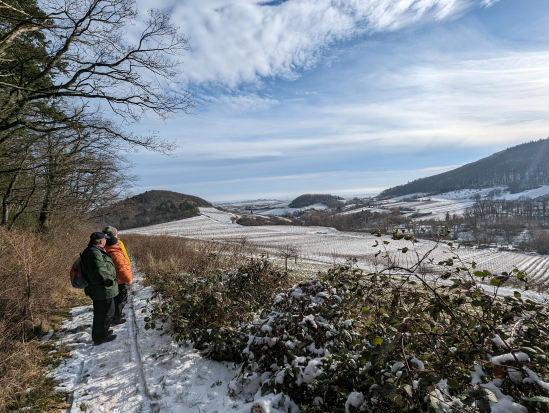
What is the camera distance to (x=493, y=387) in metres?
1.69

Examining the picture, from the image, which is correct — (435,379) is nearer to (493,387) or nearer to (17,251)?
(493,387)

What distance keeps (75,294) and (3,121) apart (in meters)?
5.44

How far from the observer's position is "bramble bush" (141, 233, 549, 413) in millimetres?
1814

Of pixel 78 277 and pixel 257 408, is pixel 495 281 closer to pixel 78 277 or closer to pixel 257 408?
pixel 257 408

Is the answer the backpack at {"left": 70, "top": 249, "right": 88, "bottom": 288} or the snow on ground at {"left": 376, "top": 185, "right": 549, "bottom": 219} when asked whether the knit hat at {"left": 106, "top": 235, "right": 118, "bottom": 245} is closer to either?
the backpack at {"left": 70, "top": 249, "right": 88, "bottom": 288}

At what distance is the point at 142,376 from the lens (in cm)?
376

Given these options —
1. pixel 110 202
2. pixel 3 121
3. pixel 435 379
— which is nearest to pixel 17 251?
pixel 3 121

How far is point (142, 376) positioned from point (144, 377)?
5cm

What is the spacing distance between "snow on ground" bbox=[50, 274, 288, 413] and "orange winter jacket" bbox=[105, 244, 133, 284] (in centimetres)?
109

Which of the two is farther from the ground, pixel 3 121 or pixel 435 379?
pixel 3 121

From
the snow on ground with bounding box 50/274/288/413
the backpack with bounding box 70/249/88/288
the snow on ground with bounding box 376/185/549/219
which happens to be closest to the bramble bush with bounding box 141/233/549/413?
the snow on ground with bounding box 50/274/288/413

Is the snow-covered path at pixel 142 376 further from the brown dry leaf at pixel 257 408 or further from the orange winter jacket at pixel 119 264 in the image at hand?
the orange winter jacket at pixel 119 264

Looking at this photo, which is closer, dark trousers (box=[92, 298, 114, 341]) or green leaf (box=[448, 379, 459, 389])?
green leaf (box=[448, 379, 459, 389])

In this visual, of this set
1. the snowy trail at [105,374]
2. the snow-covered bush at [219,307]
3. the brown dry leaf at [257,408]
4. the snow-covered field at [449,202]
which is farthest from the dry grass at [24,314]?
the snow-covered field at [449,202]
